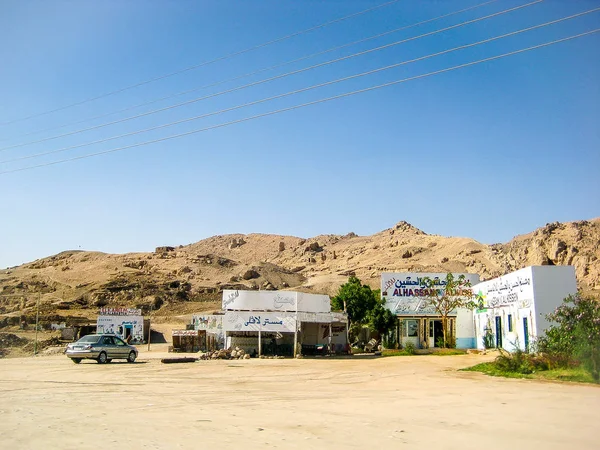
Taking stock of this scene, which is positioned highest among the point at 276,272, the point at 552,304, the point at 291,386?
the point at 276,272

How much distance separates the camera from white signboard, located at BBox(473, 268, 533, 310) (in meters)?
29.4

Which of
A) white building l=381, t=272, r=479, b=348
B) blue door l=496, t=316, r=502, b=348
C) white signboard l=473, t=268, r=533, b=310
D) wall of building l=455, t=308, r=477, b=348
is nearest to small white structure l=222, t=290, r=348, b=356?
white building l=381, t=272, r=479, b=348

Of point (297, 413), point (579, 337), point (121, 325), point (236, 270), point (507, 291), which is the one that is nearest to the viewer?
point (297, 413)

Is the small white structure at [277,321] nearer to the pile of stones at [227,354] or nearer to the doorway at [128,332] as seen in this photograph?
the pile of stones at [227,354]

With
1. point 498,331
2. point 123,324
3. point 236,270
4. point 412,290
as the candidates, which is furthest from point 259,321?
point 236,270

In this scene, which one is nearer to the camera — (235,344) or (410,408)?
(410,408)

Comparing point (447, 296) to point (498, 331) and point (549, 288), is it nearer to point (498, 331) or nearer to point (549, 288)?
point (498, 331)

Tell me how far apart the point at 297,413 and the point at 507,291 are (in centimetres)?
2471

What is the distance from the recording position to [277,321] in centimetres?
3497

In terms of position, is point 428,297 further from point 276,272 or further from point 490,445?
point 276,272

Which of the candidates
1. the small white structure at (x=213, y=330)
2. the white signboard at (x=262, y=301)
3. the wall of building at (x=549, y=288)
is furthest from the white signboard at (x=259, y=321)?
the wall of building at (x=549, y=288)

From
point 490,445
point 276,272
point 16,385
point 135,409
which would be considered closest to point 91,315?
point 276,272

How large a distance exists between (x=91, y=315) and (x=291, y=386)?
63.6 metres

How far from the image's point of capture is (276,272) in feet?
368
